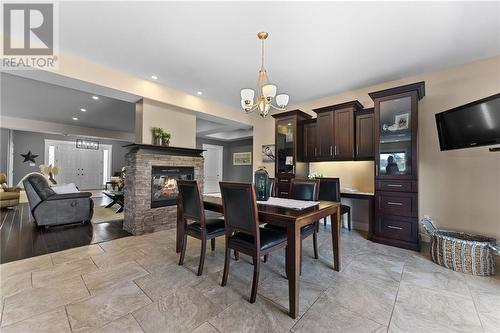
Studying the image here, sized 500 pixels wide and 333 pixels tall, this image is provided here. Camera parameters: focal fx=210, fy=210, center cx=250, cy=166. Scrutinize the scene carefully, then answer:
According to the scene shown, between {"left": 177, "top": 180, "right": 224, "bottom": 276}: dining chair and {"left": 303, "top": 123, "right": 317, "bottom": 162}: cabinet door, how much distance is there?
2.54m

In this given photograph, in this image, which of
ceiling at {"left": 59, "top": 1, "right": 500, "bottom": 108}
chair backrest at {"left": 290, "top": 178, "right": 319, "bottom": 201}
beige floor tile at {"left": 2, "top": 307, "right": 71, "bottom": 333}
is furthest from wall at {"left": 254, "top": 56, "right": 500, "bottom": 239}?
beige floor tile at {"left": 2, "top": 307, "right": 71, "bottom": 333}

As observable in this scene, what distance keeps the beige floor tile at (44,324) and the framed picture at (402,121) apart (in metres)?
4.21

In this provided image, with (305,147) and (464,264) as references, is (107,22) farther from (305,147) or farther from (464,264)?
(464,264)

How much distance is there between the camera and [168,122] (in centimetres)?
419

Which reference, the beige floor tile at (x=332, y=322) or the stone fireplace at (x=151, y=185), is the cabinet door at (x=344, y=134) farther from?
the stone fireplace at (x=151, y=185)

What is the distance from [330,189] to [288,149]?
4.42 ft

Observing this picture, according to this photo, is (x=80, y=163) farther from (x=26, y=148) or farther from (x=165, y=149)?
(x=165, y=149)

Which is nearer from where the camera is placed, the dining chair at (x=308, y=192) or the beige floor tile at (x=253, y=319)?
the beige floor tile at (x=253, y=319)

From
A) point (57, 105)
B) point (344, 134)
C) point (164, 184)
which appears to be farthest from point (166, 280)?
point (57, 105)

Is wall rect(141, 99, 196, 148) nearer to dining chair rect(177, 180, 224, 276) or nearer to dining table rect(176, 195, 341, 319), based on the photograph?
dining chair rect(177, 180, 224, 276)

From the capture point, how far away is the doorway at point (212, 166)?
8625 mm

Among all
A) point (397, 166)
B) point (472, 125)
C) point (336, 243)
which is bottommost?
point (336, 243)

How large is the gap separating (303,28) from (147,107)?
2958 mm

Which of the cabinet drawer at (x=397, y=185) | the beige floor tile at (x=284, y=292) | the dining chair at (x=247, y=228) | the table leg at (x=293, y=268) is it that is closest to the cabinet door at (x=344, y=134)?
the cabinet drawer at (x=397, y=185)
